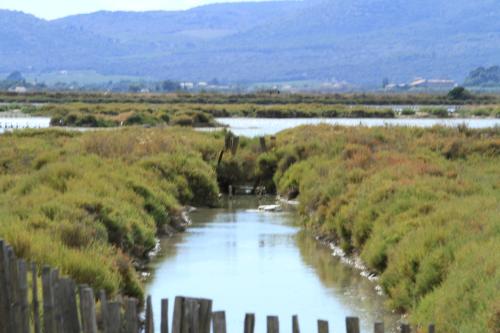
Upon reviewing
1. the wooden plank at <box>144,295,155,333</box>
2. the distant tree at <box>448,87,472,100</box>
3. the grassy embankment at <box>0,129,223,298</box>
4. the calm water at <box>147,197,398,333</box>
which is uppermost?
the wooden plank at <box>144,295,155,333</box>

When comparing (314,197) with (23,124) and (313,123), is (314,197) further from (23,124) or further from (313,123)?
(23,124)

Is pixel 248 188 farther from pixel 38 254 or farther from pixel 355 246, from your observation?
pixel 38 254

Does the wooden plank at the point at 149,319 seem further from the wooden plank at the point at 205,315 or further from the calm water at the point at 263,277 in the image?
the calm water at the point at 263,277

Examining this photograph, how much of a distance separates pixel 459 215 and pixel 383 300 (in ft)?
→ 6.26

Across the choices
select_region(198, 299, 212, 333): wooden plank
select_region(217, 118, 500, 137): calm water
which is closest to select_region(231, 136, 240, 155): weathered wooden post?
select_region(217, 118, 500, 137): calm water

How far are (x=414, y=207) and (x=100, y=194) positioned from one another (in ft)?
23.2

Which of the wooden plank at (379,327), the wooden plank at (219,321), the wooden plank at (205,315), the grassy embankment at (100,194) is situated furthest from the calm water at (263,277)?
the wooden plank at (379,327)

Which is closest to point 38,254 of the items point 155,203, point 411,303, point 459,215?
point 411,303

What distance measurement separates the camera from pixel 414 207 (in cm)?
2122

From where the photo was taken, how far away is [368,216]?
2253 centimetres

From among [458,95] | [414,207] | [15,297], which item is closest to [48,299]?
[15,297]

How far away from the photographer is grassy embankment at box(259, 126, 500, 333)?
565 inches

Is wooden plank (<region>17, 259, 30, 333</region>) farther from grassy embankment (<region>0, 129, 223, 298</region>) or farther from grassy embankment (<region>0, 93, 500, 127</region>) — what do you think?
grassy embankment (<region>0, 93, 500, 127</region>)

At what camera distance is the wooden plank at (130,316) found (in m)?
9.04
